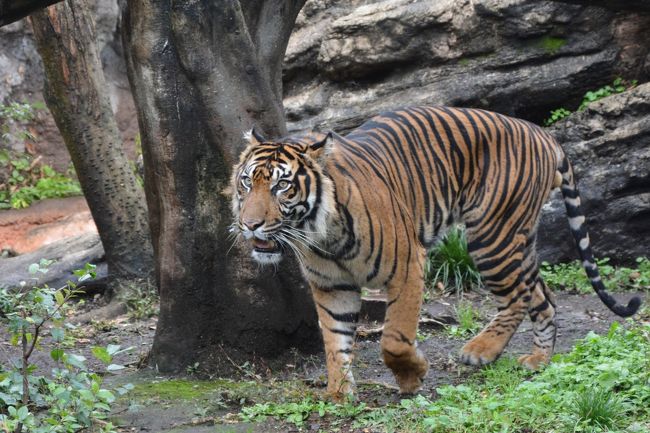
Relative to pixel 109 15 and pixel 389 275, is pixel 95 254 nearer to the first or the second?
pixel 389 275

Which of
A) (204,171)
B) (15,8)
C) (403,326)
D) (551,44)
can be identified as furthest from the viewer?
(551,44)

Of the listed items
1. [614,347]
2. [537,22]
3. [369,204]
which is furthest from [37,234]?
[614,347]

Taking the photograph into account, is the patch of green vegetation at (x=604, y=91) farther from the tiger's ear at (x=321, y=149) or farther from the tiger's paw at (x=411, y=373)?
the tiger's ear at (x=321, y=149)

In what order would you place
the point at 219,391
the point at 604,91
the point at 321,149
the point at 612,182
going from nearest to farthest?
the point at 321,149, the point at 219,391, the point at 612,182, the point at 604,91

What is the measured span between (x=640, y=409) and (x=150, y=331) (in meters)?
4.40

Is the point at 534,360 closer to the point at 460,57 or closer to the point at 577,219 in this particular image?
the point at 577,219

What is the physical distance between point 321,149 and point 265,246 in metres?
0.61

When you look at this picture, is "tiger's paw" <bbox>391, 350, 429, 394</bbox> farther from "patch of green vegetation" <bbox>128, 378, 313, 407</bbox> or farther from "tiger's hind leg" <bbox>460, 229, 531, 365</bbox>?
"tiger's hind leg" <bbox>460, 229, 531, 365</bbox>

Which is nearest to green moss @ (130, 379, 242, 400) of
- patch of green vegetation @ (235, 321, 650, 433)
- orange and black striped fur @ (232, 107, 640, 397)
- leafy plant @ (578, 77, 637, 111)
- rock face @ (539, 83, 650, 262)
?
patch of green vegetation @ (235, 321, 650, 433)

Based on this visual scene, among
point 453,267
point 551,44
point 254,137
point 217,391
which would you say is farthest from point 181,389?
point 551,44

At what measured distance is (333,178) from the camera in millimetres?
4938

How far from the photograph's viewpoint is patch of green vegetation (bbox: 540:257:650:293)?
7.84 metres

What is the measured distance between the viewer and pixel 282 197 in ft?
15.7

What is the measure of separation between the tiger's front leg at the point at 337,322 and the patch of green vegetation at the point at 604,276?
3.45 meters
